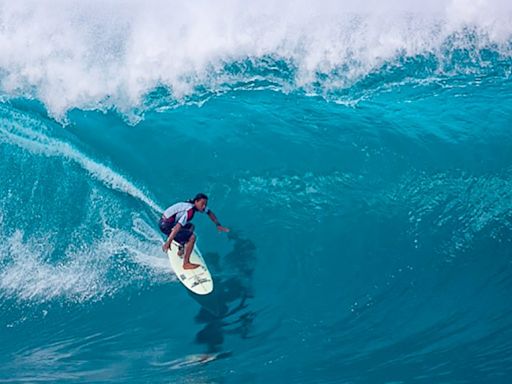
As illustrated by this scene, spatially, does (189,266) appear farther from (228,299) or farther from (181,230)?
(228,299)

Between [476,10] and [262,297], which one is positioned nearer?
[262,297]

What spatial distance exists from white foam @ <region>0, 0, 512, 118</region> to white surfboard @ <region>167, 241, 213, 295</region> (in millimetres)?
4610

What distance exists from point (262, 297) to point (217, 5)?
355 inches

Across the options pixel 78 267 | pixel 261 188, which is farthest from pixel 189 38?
pixel 78 267

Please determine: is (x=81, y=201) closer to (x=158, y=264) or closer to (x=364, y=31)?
(x=158, y=264)

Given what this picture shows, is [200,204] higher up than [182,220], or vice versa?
[200,204]

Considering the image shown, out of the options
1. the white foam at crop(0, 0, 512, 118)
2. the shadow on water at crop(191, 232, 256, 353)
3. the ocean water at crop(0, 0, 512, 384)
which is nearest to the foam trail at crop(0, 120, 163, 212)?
the ocean water at crop(0, 0, 512, 384)

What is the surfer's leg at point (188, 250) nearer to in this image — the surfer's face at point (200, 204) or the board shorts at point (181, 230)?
the board shorts at point (181, 230)

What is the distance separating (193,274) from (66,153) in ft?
13.0

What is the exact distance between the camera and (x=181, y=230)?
11.0m

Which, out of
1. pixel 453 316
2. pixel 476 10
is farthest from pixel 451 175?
pixel 476 10

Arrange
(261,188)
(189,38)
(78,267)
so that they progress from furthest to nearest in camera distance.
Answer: (189,38), (261,188), (78,267)

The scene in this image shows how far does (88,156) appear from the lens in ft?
43.1

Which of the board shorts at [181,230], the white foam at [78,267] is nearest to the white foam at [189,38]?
the white foam at [78,267]
